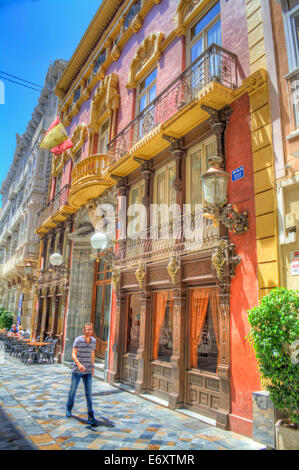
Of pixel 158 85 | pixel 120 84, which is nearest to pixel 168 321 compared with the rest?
pixel 158 85

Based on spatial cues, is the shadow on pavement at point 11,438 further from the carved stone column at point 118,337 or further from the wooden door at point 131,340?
the carved stone column at point 118,337

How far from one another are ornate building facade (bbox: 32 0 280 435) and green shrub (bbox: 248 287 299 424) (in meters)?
1.13

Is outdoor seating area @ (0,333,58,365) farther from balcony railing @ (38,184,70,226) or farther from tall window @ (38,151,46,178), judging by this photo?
tall window @ (38,151,46,178)

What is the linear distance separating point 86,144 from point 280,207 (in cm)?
1257

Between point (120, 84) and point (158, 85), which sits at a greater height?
point (120, 84)

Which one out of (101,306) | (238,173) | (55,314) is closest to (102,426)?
(238,173)

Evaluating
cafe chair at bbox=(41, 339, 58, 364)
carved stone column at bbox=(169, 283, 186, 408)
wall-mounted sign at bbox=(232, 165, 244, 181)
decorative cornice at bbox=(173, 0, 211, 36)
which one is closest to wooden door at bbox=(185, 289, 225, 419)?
carved stone column at bbox=(169, 283, 186, 408)

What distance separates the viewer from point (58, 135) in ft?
48.0

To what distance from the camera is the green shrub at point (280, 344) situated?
Result: 14.7ft

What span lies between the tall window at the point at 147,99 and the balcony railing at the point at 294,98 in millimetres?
4672

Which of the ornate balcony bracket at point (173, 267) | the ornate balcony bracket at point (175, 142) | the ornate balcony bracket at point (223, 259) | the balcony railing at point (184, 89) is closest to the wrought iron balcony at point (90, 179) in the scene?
the balcony railing at point (184, 89)

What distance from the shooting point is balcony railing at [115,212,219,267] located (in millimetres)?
7566

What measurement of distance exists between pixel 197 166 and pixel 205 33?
3.83 meters
